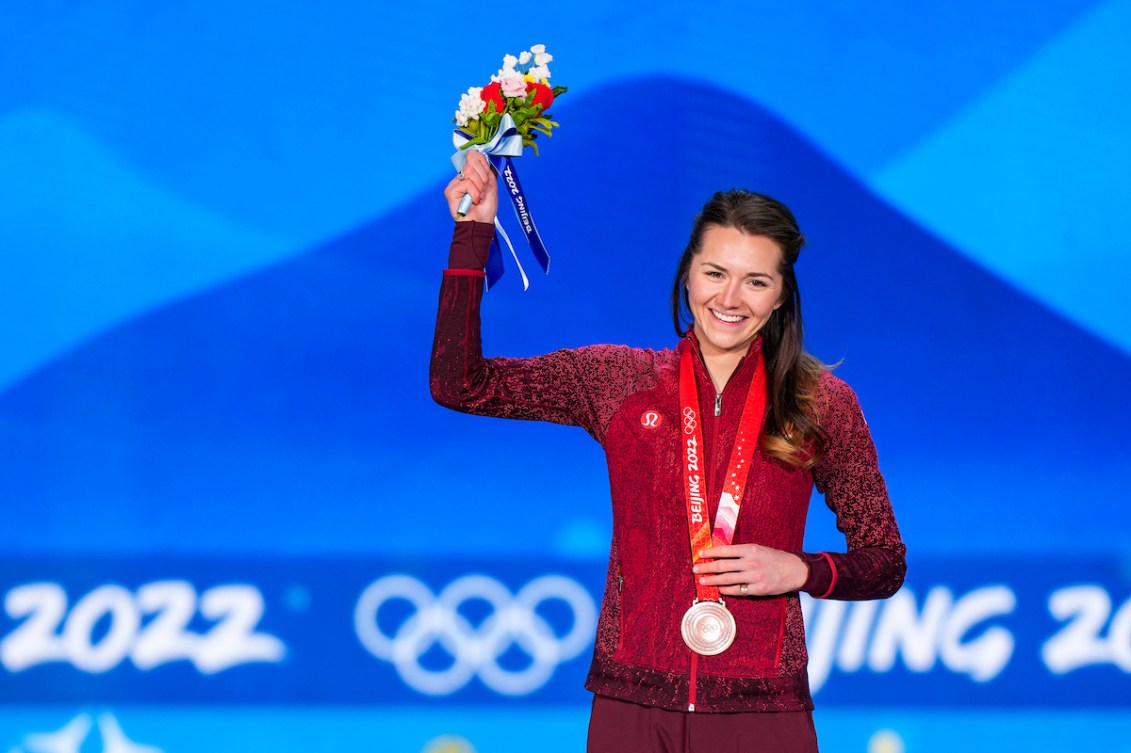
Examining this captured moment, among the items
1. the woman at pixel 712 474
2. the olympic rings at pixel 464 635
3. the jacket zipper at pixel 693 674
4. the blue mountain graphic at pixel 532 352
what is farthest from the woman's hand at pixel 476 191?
the olympic rings at pixel 464 635

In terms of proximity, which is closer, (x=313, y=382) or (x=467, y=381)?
(x=467, y=381)

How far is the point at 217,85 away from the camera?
4168mm

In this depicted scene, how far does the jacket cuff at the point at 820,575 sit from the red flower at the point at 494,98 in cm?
80

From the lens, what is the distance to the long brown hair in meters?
2.04

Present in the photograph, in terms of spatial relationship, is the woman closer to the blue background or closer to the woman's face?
the woman's face

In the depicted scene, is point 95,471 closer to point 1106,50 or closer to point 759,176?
point 759,176

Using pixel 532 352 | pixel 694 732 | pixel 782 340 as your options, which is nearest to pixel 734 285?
pixel 782 340

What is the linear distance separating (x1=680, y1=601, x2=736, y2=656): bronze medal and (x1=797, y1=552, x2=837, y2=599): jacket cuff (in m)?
0.12

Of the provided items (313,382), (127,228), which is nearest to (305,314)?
(313,382)

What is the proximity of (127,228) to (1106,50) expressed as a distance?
2913 mm

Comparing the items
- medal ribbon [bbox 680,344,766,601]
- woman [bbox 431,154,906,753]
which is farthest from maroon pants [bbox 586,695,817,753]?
medal ribbon [bbox 680,344,766,601]

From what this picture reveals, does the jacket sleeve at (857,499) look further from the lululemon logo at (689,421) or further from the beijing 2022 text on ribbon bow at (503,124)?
the beijing 2022 text on ribbon bow at (503,124)

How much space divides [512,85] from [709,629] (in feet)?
2.85

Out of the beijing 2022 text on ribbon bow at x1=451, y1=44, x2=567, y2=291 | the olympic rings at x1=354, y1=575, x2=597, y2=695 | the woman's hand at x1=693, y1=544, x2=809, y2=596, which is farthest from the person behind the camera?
the olympic rings at x1=354, y1=575, x2=597, y2=695
